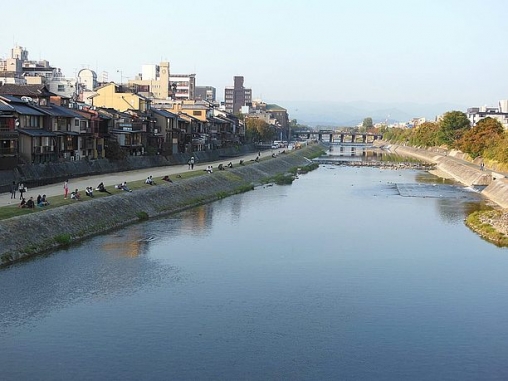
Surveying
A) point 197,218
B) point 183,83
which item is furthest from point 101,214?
point 183,83

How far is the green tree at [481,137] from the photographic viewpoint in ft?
234

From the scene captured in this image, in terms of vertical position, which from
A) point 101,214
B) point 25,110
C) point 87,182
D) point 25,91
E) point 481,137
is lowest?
point 101,214

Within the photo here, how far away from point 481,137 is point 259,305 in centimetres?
5945

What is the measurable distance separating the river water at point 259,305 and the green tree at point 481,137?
4022 centimetres

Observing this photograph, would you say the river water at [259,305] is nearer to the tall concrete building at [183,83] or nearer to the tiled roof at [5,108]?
the tiled roof at [5,108]

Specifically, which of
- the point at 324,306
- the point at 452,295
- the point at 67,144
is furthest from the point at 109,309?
the point at 67,144

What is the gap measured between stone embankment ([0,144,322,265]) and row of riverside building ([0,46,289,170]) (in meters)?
7.22

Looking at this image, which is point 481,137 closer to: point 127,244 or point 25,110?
point 25,110

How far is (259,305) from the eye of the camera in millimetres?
19609

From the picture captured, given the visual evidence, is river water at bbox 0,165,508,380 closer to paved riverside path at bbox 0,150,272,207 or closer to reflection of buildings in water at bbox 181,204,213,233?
reflection of buildings in water at bbox 181,204,213,233

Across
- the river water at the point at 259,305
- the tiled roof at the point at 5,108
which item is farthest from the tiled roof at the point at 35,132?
the river water at the point at 259,305

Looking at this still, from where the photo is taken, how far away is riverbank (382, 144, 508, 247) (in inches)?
1281

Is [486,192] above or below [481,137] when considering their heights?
below

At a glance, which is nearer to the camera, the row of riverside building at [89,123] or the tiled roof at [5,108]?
the tiled roof at [5,108]
